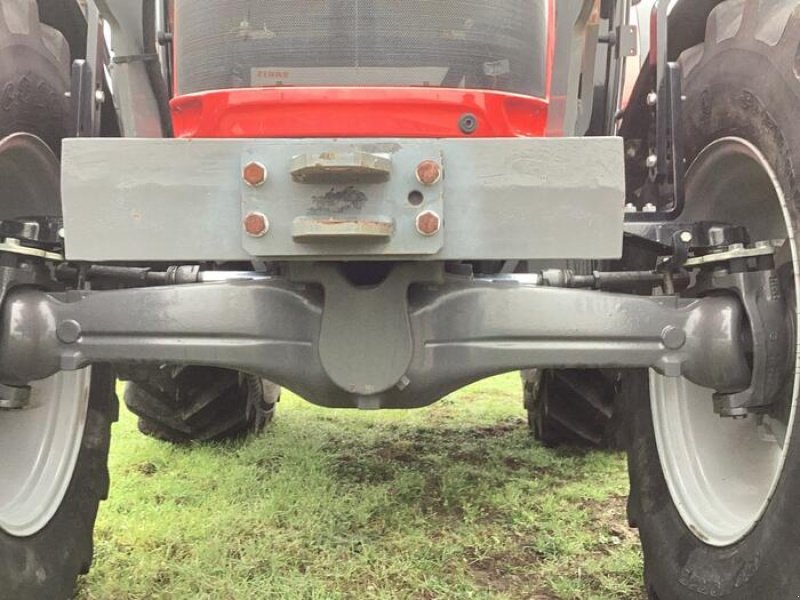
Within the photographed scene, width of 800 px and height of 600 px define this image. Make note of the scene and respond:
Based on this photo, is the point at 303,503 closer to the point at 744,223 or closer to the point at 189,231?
the point at 189,231

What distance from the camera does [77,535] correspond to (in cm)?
230

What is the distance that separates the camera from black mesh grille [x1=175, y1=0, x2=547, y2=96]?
189 centimetres

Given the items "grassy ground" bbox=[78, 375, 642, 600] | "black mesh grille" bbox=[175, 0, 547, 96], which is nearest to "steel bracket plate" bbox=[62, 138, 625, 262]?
"black mesh grille" bbox=[175, 0, 547, 96]

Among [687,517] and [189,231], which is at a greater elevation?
[189,231]

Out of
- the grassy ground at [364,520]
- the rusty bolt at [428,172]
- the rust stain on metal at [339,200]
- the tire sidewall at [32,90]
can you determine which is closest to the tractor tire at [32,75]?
the tire sidewall at [32,90]

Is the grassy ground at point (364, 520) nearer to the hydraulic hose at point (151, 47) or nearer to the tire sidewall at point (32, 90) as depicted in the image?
the tire sidewall at point (32, 90)

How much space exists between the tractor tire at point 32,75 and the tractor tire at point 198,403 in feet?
3.80

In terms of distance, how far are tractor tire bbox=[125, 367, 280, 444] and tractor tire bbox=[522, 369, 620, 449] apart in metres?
1.46

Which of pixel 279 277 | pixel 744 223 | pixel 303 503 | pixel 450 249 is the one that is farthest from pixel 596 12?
pixel 303 503

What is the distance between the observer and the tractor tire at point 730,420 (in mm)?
1657

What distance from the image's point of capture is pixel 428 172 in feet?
5.17

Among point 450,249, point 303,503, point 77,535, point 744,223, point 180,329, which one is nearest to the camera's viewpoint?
point 450,249

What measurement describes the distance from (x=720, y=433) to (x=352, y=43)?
1598 mm

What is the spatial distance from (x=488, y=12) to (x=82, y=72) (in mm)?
1155
